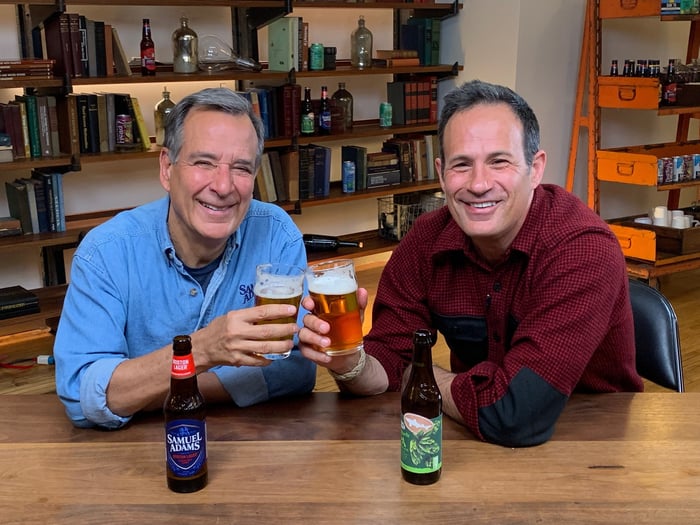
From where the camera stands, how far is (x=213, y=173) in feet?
5.62

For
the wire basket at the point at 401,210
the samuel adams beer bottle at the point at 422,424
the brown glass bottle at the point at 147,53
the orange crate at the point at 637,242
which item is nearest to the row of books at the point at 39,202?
the brown glass bottle at the point at 147,53

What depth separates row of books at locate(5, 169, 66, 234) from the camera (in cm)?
402

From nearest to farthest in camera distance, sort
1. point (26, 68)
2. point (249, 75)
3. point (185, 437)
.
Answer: point (185, 437), point (26, 68), point (249, 75)

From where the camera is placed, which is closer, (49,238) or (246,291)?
(246,291)

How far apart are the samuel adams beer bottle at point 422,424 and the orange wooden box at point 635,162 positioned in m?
3.83

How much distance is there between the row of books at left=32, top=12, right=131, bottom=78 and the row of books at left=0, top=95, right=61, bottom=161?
0.18 m

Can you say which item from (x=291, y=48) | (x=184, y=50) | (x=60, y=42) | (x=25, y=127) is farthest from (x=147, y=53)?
(x=291, y=48)

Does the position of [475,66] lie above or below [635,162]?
above

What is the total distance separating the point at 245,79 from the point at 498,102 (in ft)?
9.56

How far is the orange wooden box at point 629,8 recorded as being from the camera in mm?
4703

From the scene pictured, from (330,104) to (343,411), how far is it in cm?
359

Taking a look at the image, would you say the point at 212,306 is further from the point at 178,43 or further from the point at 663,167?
the point at 663,167

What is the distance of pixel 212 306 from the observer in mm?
1813

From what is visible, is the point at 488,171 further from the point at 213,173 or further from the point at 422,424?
the point at 422,424
